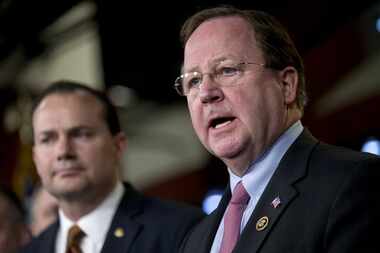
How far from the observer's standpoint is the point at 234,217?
2398 millimetres

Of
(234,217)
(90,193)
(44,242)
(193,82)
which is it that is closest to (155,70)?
(44,242)

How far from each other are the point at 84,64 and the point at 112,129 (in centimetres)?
685

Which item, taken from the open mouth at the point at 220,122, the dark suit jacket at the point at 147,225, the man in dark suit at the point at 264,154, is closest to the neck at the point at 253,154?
the man in dark suit at the point at 264,154

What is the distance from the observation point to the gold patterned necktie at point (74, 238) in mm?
3273

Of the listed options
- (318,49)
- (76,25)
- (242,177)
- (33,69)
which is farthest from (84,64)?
(242,177)

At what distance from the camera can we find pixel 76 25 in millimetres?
8820

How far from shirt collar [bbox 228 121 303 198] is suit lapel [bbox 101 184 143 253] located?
895 mm

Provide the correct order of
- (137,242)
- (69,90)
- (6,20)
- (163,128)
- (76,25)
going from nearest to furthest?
1. (137,242)
2. (69,90)
3. (6,20)
4. (76,25)
5. (163,128)

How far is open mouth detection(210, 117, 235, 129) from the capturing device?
7.91 ft

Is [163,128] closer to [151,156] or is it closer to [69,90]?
[151,156]

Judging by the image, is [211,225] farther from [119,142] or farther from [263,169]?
[119,142]

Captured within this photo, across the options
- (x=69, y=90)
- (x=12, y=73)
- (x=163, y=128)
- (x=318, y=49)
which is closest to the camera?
(x=69, y=90)

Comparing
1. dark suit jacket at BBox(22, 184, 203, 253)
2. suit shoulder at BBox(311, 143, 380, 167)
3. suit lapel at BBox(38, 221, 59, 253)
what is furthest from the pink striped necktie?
suit lapel at BBox(38, 221, 59, 253)

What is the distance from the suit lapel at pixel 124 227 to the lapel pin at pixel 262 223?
107 cm
